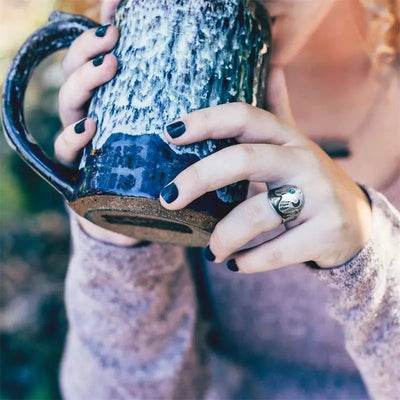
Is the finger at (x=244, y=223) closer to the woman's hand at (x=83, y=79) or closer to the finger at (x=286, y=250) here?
the finger at (x=286, y=250)


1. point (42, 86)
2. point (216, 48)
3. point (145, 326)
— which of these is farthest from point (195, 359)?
point (42, 86)

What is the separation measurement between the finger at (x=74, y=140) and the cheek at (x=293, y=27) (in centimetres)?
26

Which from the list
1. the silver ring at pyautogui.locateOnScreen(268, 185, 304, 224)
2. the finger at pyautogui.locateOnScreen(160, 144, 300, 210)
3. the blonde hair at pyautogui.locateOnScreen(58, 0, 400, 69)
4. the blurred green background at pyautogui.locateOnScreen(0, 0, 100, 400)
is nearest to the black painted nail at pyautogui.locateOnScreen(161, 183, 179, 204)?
the finger at pyautogui.locateOnScreen(160, 144, 300, 210)

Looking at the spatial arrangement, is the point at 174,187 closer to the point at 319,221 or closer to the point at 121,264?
the point at 319,221

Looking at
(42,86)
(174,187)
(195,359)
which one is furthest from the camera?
(42,86)

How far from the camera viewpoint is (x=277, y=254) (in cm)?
55

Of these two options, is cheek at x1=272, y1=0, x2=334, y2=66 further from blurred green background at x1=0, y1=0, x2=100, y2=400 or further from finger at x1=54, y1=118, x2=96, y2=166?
blurred green background at x1=0, y1=0, x2=100, y2=400

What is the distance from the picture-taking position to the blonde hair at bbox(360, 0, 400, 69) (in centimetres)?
101

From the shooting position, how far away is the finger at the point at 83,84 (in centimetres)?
49

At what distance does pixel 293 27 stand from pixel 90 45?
0.81ft

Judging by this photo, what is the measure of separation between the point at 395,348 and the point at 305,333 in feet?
1.18

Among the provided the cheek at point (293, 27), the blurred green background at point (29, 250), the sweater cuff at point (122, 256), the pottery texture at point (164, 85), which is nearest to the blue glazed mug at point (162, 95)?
the pottery texture at point (164, 85)

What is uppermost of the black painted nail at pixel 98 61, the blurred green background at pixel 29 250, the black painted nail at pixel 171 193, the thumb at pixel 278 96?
the black painted nail at pixel 98 61

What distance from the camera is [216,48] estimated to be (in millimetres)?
472
